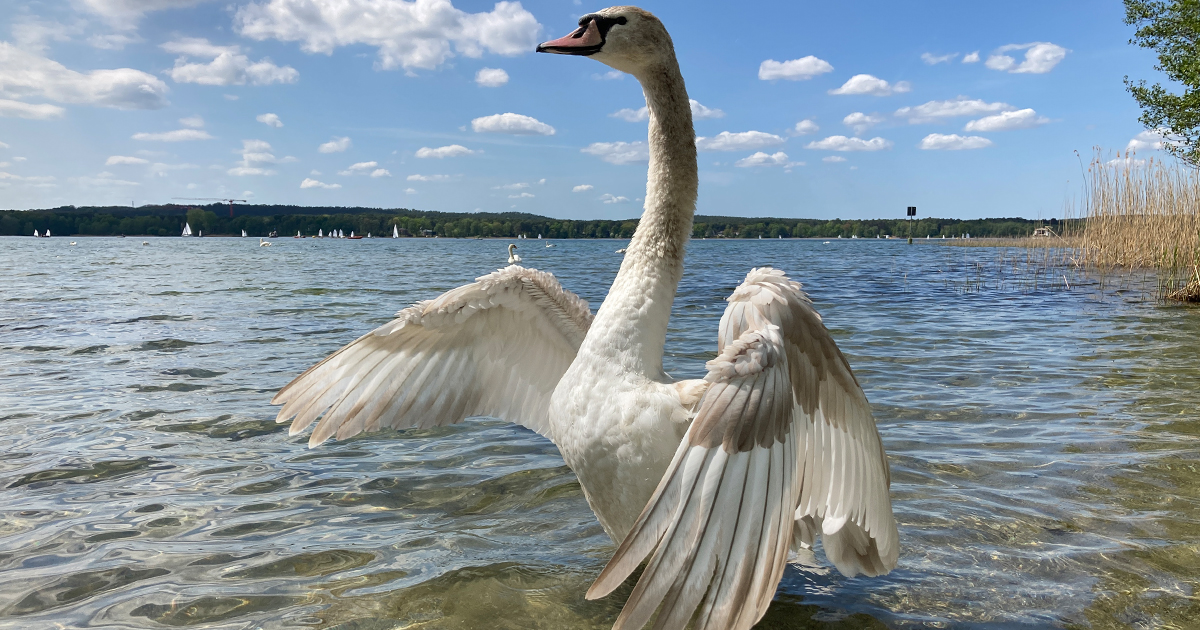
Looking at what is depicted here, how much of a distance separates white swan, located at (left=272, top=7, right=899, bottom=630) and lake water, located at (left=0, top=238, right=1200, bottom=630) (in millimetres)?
555

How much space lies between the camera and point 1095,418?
18.8ft

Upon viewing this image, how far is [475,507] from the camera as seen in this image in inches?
166

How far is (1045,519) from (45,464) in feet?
19.3

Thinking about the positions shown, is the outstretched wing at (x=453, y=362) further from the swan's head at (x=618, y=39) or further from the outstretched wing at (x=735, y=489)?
the outstretched wing at (x=735, y=489)

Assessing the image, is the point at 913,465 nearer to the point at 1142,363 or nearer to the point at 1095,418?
the point at 1095,418

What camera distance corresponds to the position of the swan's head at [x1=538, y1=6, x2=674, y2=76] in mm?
3162

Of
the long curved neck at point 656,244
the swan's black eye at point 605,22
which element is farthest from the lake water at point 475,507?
the swan's black eye at point 605,22

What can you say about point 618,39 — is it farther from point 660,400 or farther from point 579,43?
point 660,400

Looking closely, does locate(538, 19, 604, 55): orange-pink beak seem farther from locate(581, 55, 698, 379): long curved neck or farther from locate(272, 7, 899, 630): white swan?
locate(581, 55, 698, 379): long curved neck

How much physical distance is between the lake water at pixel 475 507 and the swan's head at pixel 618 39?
2.31 metres

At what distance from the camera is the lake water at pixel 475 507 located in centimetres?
303

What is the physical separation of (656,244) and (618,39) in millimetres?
909

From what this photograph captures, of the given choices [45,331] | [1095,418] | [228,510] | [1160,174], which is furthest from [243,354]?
[1160,174]

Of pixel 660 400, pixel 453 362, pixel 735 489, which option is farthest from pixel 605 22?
pixel 735 489
